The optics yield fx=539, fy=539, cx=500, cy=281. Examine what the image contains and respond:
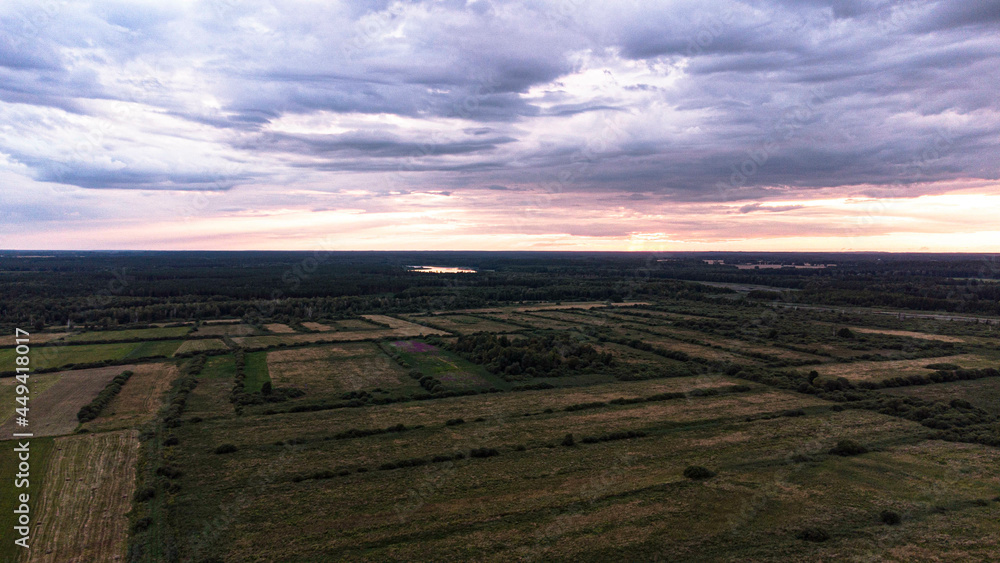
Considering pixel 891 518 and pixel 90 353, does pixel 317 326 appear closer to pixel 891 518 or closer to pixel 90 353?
pixel 90 353

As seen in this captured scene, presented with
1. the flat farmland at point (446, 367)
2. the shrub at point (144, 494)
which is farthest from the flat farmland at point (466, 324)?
the shrub at point (144, 494)

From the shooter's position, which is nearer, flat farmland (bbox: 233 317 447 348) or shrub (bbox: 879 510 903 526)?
shrub (bbox: 879 510 903 526)

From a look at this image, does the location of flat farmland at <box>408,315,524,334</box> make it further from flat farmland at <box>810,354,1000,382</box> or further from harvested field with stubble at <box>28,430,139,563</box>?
harvested field with stubble at <box>28,430,139,563</box>

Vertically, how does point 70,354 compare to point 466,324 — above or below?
above

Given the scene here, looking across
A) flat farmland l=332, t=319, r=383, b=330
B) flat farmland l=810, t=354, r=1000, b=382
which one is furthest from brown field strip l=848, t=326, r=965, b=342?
flat farmland l=332, t=319, r=383, b=330

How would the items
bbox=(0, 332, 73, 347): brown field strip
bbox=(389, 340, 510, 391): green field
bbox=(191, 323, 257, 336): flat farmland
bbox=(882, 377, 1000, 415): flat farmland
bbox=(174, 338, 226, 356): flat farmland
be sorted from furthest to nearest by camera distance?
bbox=(191, 323, 257, 336): flat farmland < bbox=(0, 332, 73, 347): brown field strip < bbox=(174, 338, 226, 356): flat farmland < bbox=(389, 340, 510, 391): green field < bbox=(882, 377, 1000, 415): flat farmland

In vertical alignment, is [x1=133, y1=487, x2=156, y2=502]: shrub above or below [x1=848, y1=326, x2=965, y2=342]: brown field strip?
below

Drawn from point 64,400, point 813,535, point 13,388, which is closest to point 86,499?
point 64,400
